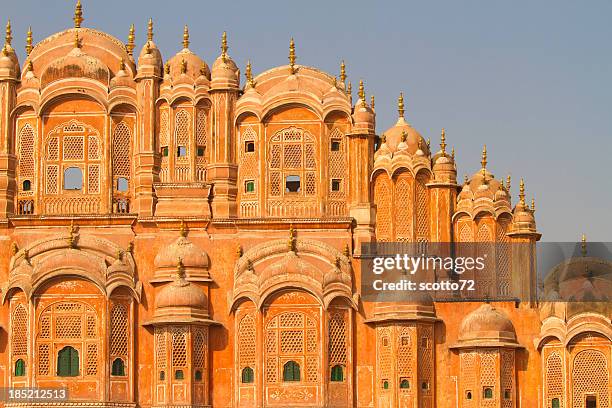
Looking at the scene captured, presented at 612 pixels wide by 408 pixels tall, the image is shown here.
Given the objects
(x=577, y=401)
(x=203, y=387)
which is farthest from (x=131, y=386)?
(x=577, y=401)

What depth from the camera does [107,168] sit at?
1821 inches

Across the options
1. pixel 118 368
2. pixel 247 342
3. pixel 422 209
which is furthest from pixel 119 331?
pixel 422 209

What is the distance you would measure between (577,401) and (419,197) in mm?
6032

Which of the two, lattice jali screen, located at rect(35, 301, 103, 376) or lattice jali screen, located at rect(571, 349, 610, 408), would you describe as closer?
lattice jali screen, located at rect(571, 349, 610, 408)

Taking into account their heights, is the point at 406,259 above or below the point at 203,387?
above

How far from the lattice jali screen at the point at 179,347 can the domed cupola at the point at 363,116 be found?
6412 mm

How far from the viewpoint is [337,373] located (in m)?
44.4

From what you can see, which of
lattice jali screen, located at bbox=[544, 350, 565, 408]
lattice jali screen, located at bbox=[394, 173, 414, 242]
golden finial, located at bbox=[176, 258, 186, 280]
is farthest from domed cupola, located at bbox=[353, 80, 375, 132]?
lattice jali screen, located at bbox=[544, 350, 565, 408]

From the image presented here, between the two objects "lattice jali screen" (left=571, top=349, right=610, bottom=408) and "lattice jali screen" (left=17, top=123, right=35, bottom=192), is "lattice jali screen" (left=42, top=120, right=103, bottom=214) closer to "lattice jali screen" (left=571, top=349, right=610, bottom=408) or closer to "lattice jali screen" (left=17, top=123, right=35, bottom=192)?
"lattice jali screen" (left=17, top=123, right=35, bottom=192)

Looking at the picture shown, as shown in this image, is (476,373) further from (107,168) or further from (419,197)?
(107,168)

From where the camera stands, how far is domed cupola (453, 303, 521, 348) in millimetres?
44219

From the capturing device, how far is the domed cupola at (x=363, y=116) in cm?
4581

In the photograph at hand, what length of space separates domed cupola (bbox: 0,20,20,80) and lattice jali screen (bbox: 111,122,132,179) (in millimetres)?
2807

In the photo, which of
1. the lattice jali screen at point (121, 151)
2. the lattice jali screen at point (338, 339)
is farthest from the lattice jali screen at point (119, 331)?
the lattice jali screen at point (338, 339)
